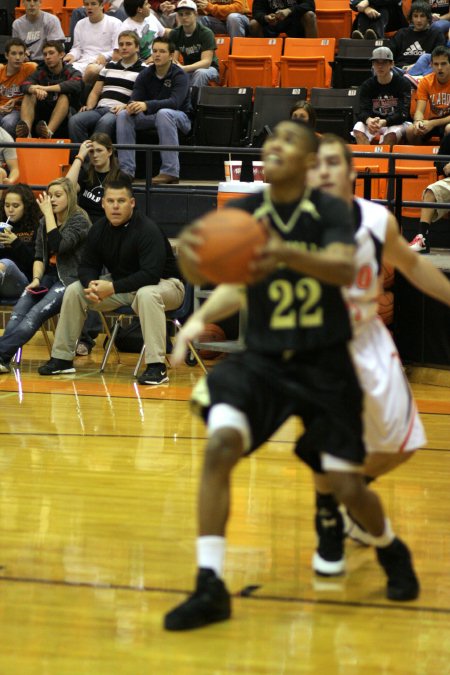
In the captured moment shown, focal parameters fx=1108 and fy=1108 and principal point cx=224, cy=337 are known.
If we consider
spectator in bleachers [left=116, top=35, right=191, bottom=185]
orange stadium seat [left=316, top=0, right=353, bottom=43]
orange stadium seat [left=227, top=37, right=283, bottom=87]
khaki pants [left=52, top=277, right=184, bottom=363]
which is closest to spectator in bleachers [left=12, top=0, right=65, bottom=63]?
orange stadium seat [left=227, top=37, right=283, bottom=87]

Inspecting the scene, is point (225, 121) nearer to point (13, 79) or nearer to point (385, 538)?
point (13, 79)

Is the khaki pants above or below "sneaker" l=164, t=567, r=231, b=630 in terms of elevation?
below

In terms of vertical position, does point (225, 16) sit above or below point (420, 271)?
below

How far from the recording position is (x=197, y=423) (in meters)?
6.96

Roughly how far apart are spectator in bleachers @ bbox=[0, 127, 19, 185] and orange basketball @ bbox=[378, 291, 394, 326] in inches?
152

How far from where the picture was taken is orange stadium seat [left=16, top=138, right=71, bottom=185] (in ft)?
34.2

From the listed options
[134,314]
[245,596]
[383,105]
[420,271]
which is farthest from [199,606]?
[383,105]

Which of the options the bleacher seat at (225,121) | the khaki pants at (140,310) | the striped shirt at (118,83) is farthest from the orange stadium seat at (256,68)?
the khaki pants at (140,310)

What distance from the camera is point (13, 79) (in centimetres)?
1160

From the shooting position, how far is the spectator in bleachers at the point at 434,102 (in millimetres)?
10109

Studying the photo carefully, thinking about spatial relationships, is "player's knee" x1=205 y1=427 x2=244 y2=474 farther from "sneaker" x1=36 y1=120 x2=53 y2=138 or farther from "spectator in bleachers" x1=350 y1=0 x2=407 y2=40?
"spectator in bleachers" x1=350 y1=0 x2=407 y2=40

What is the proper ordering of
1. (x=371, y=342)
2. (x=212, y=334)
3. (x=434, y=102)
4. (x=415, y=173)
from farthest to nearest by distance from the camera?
(x=434, y=102) → (x=415, y=173) → (x=212, y=334) → (x=371, y=342)

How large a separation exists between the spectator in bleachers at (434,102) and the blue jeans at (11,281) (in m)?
3.84

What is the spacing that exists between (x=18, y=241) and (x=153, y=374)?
1.84m
